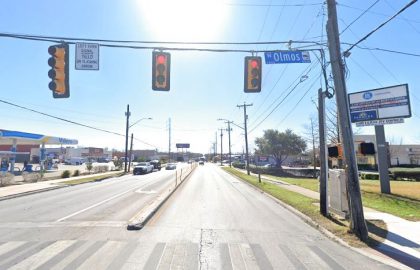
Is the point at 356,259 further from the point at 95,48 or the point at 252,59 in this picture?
the point at 95,48

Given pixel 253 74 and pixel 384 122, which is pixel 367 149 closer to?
pixel 253 74

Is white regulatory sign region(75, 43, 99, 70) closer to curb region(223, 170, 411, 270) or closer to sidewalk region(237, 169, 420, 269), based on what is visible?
curb region(223, 170, 411, 270)

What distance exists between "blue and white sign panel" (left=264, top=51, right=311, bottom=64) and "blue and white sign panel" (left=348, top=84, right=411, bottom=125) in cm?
1217

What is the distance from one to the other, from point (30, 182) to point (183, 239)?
2691cm

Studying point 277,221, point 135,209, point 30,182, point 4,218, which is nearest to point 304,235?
point 277,221

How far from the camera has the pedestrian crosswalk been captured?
7371 millimetres

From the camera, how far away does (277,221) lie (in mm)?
13711

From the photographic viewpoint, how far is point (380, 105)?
953 inches

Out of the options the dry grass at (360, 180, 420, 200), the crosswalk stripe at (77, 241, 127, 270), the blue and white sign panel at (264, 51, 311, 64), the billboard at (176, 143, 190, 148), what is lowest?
the crosswalk stripe at (77, 241, 127, 270)

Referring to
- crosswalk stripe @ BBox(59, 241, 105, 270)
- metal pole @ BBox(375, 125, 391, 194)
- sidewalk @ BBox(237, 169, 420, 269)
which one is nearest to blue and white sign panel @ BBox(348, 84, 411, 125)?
metal pole @ BBox(375, 125, 391, 194)

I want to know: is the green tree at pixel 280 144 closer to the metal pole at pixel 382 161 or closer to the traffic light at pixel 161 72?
the metal pole at pixel 382 161

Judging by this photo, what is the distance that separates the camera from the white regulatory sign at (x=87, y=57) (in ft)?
41.7

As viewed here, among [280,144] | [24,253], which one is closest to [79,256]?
[24,253]

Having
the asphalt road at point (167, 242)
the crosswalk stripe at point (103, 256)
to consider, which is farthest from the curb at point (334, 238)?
the crosswalk stripe at point (103, 256)
